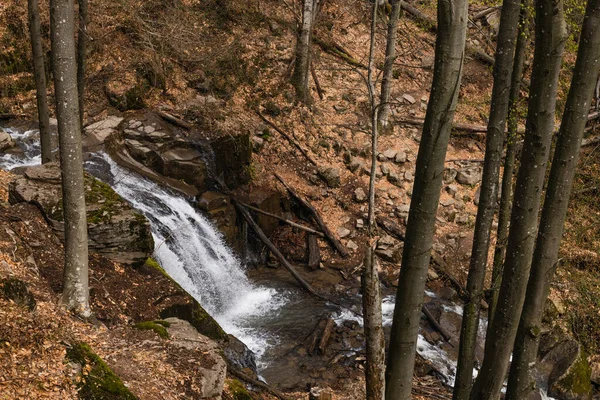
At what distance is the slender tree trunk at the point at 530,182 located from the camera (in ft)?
13.6

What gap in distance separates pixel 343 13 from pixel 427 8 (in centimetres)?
316

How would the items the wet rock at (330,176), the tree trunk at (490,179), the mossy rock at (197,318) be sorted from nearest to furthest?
1. the tree trunk at (490,179)
2. the mossy rock at (197,318)
3. the wet rock at (330,176)

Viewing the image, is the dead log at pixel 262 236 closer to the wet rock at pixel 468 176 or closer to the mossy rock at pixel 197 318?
the mossy rock at pixel 197 318

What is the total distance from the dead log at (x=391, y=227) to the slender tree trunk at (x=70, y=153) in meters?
8.34

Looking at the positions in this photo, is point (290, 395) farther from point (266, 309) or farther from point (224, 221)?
point (224, 221)

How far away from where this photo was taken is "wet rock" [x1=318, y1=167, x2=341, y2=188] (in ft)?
47.1

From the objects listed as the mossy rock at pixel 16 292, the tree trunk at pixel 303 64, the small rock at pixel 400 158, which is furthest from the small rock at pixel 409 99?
the mossy rock at pixel 16 292

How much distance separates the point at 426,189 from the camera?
3.62 m

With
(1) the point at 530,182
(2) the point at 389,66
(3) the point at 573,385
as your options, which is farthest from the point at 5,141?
(3) the point at 573,385

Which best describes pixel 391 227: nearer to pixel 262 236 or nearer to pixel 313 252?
pixel 313 252

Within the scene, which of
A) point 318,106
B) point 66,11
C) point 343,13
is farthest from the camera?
point 343,13

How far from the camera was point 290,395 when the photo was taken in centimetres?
877

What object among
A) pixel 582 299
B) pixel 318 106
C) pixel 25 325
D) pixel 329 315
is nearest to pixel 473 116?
pixel 318 106

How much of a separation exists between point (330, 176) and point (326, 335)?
5169mm
